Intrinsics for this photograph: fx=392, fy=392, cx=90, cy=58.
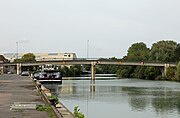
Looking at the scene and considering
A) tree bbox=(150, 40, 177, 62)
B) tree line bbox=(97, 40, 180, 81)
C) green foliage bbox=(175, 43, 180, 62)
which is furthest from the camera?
tree bbox=(150, 40, 177, 62)

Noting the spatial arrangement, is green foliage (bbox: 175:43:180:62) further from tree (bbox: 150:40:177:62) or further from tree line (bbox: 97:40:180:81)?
tree (bbox: 150:40:177:62)

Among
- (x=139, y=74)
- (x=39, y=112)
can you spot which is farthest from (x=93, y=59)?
(x=39, y=112)

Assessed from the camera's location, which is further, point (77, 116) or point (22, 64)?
point (22, 64)

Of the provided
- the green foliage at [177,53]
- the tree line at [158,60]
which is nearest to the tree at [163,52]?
the tree line at [158,60]

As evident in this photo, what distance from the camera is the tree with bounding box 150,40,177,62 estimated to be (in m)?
119

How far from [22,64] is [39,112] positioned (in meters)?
120

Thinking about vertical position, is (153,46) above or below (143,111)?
above

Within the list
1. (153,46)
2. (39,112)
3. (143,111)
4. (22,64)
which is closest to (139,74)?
(153,46)

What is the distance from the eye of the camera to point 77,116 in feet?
59.7

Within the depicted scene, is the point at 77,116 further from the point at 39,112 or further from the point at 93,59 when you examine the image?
the point at 93,59

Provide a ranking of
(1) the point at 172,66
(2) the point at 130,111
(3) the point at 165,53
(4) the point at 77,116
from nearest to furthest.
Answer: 1. (4) the point at 77,116
2. (2) the point at 130,111
3. (1) the point at 172,66
4. (3) the point at 165,53

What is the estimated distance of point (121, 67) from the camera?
149500 millimetres

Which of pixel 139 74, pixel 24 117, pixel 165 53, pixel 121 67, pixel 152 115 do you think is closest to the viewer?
pixel 24 117

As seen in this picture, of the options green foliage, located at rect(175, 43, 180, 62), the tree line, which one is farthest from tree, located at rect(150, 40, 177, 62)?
green foliage, located at rect(175, 43, 180, 62)
